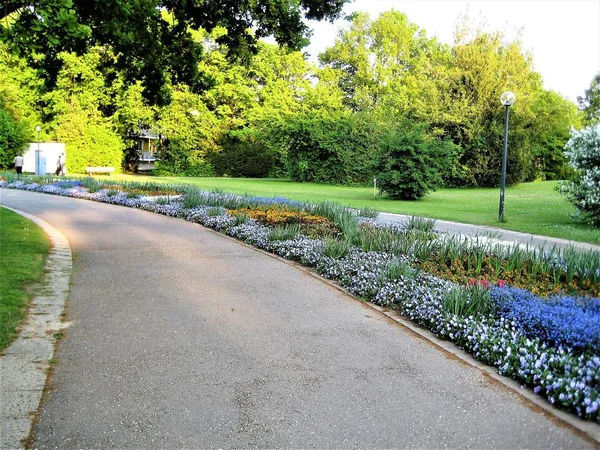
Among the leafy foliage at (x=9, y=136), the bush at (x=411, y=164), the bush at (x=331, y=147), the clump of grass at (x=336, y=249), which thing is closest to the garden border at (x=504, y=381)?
the clump of grass at (x=336, y=249)

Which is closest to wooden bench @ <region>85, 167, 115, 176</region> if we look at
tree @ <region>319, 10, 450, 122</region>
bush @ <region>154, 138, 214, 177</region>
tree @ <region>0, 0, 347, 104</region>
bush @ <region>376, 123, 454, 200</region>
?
bush @ <region>154, 138, 214, 177</region>

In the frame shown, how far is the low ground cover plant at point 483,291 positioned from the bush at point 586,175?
5790 millimetres

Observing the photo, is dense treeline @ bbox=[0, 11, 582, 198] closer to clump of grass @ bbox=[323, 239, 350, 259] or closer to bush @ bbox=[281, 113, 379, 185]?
bush @ bbox=[281, 113, 379, 185]

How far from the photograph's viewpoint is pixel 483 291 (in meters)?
5.47

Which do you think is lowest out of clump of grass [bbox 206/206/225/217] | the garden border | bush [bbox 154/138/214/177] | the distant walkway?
the garden border

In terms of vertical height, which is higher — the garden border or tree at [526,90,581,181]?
tree at [526,90,581,181]

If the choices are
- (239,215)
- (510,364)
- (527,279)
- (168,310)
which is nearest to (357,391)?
(510,364)

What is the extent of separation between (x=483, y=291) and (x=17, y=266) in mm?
6089

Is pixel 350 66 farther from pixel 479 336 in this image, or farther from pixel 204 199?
pixel 479 336

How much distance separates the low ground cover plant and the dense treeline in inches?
515

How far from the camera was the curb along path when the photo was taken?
10.9ft

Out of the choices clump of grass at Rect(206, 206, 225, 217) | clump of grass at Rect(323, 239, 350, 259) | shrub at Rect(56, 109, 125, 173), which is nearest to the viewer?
clump of grass at Rect(323, 239, 350, 259)

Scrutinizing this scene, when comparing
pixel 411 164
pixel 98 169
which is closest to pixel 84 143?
pixel 98 169

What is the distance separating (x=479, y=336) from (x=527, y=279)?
7.43 feet
